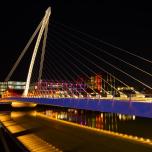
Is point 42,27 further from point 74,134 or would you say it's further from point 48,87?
point 74,134

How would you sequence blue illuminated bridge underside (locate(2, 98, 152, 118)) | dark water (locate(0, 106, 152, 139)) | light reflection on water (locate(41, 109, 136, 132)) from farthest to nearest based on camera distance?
light reflection on water (locate(41, 109, 136, 132))
dark water (locate(0, 106, 152, 139))
blue illuminated bridge underside (locate(2, 98, 152, 118))

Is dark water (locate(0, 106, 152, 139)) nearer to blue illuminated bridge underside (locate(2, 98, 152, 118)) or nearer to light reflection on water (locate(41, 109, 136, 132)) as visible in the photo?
light reflection on water (locate(41, 109, 136, 132))

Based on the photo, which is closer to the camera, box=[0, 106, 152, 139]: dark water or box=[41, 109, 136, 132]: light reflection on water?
box=[0, 106, 152, 139]: dark water

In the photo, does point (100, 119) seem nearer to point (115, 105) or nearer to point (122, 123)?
point (122, 123)

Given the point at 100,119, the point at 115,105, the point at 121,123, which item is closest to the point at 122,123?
the point at 121,123

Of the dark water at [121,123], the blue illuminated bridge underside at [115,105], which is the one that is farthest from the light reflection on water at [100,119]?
the blue illuminated bridge underside at [115,105]

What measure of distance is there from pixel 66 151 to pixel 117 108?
174 inches

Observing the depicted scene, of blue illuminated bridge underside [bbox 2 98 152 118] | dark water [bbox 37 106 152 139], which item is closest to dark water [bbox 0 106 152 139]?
dark water [bbox 37 106 152 139]

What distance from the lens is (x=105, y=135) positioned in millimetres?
30828

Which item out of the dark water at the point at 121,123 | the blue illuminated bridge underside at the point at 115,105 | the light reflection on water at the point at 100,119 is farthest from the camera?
the light reflection on water at the point at 100,119

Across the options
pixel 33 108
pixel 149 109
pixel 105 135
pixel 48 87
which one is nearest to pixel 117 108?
pixel 149 109

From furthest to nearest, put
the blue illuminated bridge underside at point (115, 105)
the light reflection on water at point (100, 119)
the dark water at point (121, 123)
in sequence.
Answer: the light reflection on water at point (100, 119) < the dark water at point (121, 123) < the blue illuminated bridge underside at point (115, 105)

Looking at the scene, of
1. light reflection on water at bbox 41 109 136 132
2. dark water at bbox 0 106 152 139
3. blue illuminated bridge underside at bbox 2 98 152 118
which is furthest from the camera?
light reflection on water at bbox 41 109 136 132

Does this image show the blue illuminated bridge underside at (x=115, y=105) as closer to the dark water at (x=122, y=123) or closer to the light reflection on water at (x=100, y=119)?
the dark water at (x=122, y=123)
